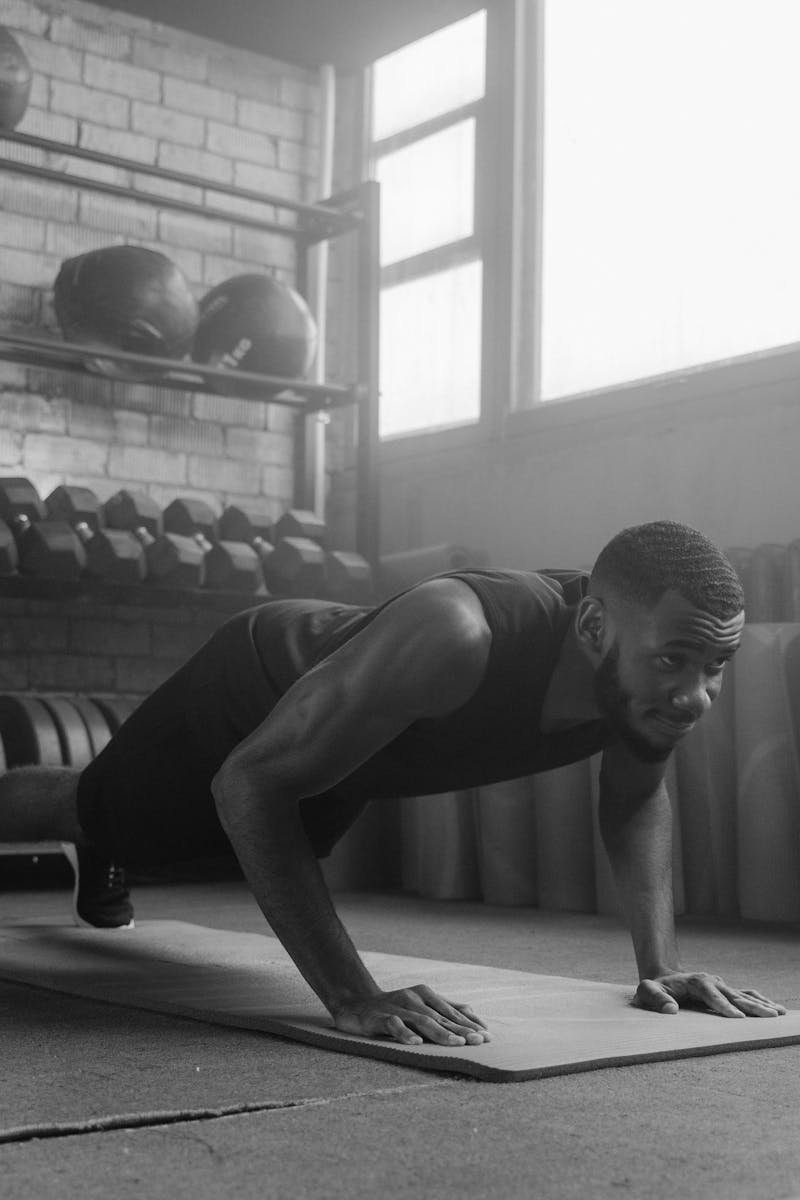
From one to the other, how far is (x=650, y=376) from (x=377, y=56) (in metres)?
1.97

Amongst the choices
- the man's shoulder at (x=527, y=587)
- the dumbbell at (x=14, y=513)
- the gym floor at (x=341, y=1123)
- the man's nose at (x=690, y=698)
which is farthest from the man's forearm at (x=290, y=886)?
the dumbbell at (x=14, y=513)

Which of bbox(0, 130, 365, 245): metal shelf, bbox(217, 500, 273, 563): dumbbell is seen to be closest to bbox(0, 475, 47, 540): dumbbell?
bbox(217, 500, 273, 563): dumbbell

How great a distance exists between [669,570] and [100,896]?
170 centimetres

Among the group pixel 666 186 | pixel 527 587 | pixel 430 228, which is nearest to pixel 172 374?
pixel 430 228

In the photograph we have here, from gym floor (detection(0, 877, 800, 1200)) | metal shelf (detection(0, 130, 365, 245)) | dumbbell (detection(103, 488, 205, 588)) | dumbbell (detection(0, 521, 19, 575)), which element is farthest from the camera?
metal shelf (detection(0, 130, 365, 245))

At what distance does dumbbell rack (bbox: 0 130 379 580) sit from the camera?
4.55 m

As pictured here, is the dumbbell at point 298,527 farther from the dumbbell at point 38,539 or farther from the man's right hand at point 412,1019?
the man's right hand at point 412,1019

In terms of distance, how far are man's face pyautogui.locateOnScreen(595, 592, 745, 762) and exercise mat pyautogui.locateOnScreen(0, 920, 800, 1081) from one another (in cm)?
40

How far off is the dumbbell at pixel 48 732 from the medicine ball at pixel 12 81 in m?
1.74

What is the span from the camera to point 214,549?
4559 mm

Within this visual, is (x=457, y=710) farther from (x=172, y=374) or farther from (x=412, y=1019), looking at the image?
(x=172, y=374)

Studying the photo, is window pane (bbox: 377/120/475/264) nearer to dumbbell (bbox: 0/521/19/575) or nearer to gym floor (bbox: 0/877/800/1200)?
dumbbell (bbox: 0/521/19/575)

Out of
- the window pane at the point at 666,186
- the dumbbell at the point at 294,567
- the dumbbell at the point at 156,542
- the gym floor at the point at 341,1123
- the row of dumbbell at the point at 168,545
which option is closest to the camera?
the gym floor at the point at 341,1123

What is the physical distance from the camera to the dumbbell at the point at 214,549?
450 cm
